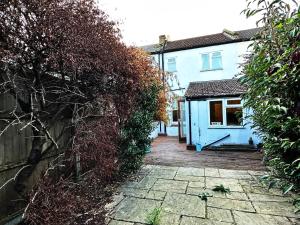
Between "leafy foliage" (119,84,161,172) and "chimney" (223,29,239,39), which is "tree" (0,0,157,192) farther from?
"chimney" (223,29,239,39)

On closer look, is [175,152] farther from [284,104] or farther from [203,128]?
[284,104]

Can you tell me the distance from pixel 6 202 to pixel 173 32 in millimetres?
15574

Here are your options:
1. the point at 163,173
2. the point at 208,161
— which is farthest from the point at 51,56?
the point at 208,161

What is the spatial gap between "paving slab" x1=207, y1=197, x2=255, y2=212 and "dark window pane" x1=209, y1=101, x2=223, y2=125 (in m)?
6.81

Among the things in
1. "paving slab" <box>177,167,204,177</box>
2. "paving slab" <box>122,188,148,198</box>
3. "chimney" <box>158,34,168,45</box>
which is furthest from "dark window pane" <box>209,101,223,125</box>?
"chimney" <box>158,34,168,45</box>

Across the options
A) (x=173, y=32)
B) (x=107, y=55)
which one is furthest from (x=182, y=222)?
(x=173, y=32)

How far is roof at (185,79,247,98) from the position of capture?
31.9ft

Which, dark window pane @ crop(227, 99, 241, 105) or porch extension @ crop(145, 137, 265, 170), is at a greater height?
dark window pane @ crop(227, 99, 241, 105)

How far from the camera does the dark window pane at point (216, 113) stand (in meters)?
10.2

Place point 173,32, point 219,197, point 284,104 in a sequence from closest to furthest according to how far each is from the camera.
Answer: point 284,104 < point 219,197 < point 173,32

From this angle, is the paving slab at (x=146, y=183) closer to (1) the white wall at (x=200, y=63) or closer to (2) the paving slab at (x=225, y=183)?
(2) the paving slab at (x=225, y=183)

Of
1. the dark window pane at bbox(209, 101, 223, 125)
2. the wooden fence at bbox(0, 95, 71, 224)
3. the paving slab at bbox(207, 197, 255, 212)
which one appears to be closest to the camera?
the wooden fence at bbox(0, 95, 71, 224)

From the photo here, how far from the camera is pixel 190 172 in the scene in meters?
5.71

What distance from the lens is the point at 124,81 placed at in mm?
4641
